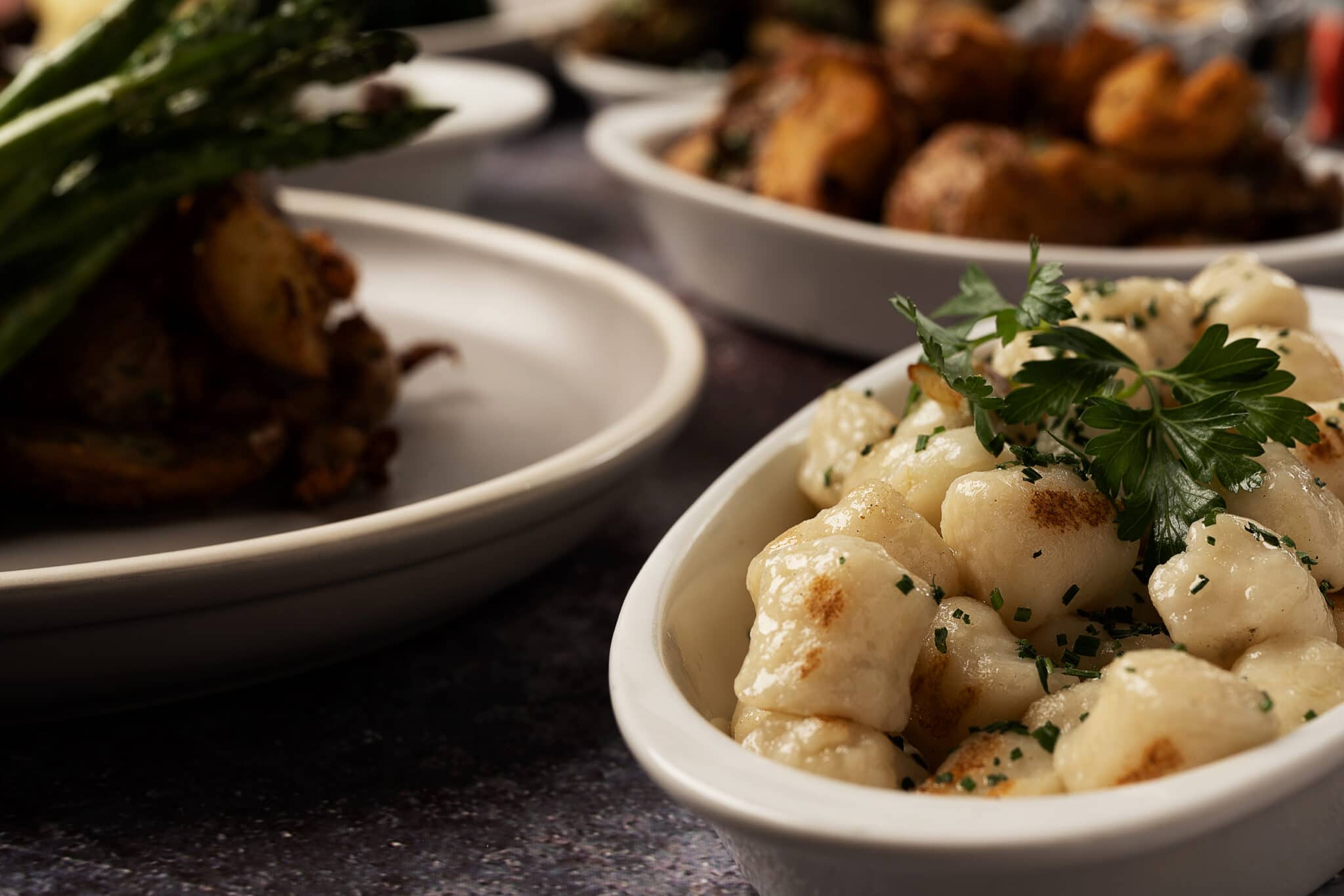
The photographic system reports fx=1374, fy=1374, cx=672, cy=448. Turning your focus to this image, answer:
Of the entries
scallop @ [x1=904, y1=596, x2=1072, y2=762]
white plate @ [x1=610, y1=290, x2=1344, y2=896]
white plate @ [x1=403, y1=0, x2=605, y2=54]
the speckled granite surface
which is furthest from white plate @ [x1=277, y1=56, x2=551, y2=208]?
white plate @ [x1=610, y1=290, x2=1344, y2=896]

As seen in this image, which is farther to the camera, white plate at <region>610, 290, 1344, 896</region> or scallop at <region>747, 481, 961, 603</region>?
scallop at <region>747, 481, 961, 603</region>

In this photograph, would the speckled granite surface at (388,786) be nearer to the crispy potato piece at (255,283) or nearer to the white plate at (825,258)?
the crispy potato piece at (255,283)

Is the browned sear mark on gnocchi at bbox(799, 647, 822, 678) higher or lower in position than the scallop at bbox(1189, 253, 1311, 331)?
higher

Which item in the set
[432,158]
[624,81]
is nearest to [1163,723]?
[432,158]

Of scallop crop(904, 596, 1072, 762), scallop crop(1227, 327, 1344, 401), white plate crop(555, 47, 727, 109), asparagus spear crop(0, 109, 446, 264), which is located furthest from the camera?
white plate crop(555, 47, 727, 109)

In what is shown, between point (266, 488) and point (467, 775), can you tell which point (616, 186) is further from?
point (467, 775)

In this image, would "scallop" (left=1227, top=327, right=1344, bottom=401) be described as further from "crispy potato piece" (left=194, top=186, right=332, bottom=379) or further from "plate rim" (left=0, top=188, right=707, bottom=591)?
"crispy potato piece" (left=194, top=186, right=332, bottom=379)
